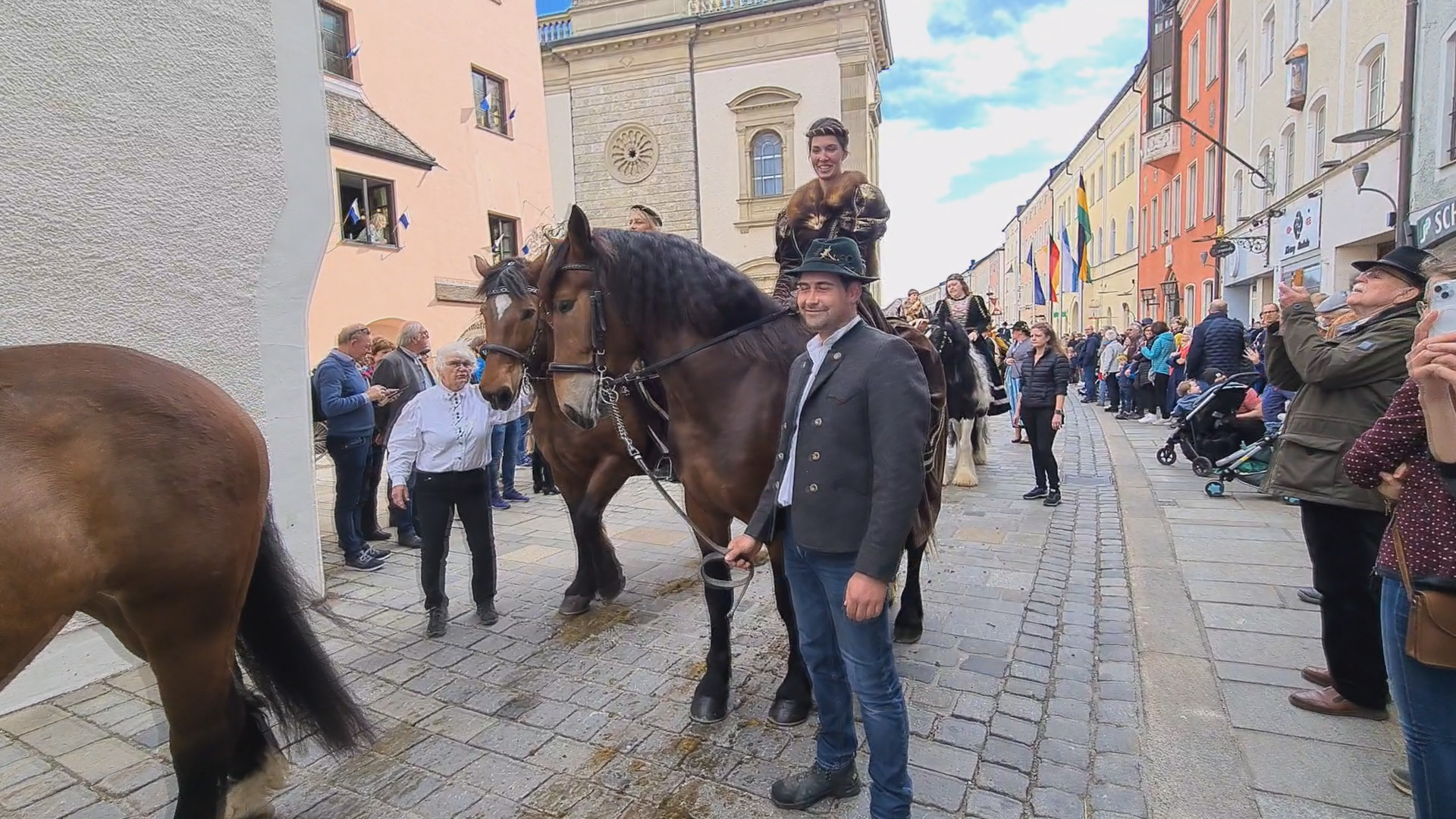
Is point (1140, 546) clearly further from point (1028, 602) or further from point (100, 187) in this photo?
point (100, 187)

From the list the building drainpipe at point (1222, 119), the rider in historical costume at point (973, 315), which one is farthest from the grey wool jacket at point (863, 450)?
the building drainpipe at point (1222, 119)

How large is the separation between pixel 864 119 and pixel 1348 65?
14214 mm

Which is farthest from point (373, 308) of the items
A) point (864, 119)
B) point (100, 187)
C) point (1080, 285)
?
point (1080, 285)

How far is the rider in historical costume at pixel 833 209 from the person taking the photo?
369 cm

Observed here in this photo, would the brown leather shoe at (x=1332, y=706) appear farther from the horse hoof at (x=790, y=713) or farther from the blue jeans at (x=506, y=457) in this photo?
the blue jeans at (x=506, y=457)

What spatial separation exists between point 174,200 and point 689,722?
4.06 meters

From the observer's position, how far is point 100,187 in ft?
12.5

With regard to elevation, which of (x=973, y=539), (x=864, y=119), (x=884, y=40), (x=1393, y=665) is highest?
(x=884, y=40)

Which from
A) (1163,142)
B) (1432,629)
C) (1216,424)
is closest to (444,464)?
(1432,629)

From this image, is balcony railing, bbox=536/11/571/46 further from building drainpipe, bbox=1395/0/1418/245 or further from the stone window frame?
building drainpipe, bbox=1395/0/1418/245

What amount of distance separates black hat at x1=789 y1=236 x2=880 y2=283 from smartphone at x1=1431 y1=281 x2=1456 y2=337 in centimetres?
145

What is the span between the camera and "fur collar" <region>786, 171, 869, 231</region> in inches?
146

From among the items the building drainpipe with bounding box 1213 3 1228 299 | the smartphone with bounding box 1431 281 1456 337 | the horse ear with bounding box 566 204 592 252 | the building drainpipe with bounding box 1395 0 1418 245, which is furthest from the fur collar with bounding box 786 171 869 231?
the building drainpipe with bounding box 1213 3 1228 299

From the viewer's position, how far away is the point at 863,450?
90.7 inches
